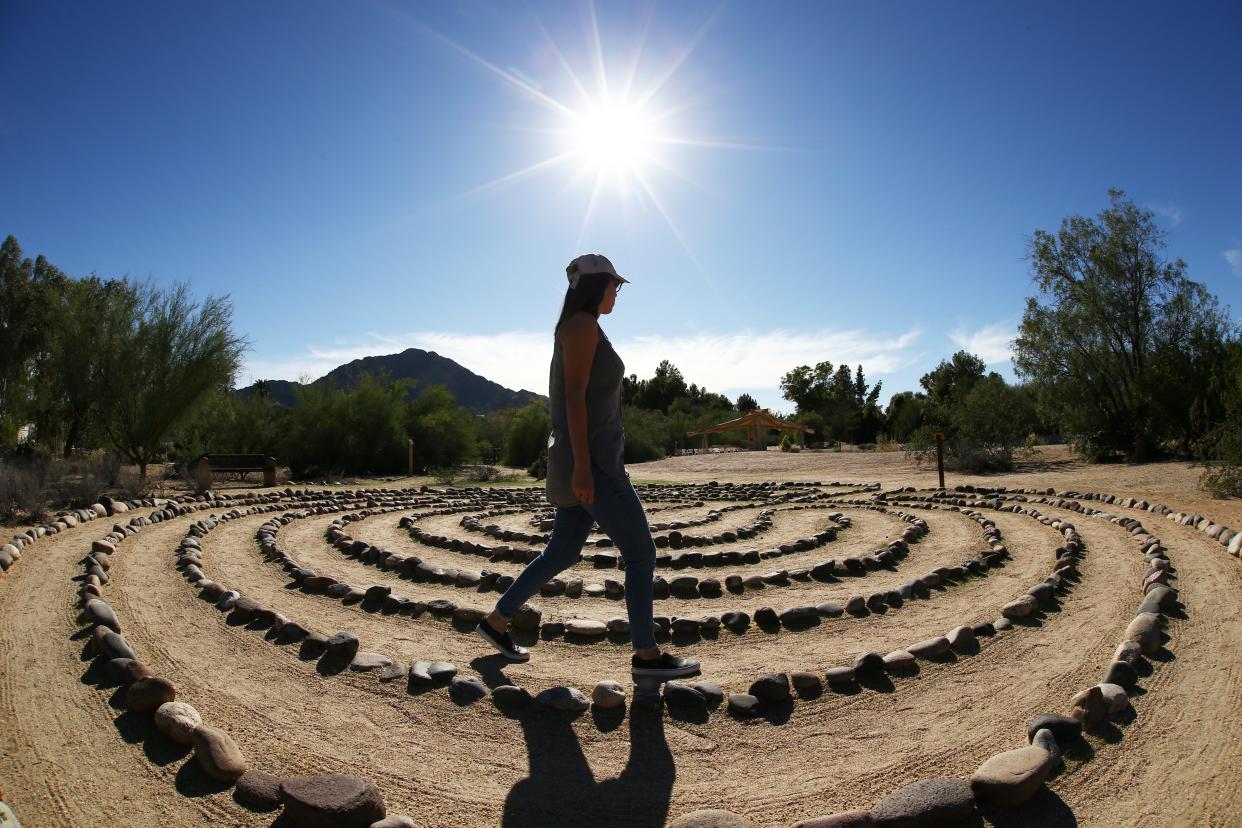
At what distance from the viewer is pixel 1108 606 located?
4.74 meters

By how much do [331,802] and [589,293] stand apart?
7.42 feet

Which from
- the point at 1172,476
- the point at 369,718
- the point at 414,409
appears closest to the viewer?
the point at 369,718

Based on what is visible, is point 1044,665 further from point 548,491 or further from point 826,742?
point 548,491

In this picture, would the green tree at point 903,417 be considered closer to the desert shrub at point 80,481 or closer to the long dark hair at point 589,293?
the desert shrub at point 80,481

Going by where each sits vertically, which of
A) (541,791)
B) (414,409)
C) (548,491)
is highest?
(414,409)

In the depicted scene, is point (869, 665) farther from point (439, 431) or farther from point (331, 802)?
point (439, 431)

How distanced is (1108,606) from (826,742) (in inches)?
120

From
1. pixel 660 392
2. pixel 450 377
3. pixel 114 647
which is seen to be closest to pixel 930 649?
pixel 114 647

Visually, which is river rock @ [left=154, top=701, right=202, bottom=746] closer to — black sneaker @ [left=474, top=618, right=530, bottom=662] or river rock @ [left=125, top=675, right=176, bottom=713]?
river rock @ [left=125, top=675, right=176, bottom=713]

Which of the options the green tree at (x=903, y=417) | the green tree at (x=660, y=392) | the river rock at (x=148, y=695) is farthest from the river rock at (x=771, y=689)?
the green tree at (x=660, y=392)

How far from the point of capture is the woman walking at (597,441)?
3307 millimetres

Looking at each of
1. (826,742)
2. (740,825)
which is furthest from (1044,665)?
(740,825)

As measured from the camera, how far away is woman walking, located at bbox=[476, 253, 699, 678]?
331 cm

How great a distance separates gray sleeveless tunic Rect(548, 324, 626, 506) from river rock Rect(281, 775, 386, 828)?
4.70 feet
